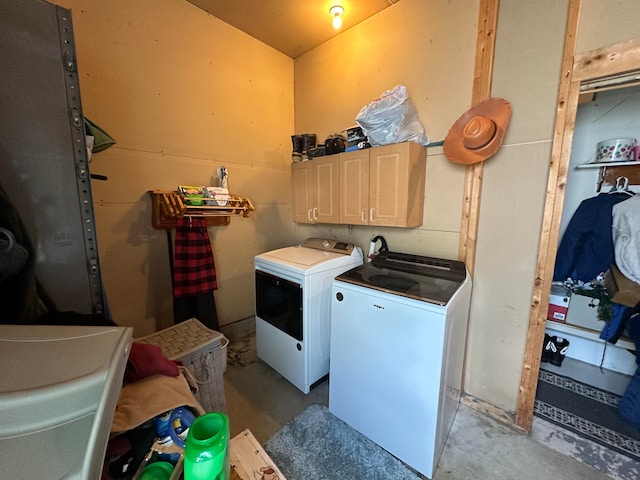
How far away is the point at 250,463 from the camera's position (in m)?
0.84

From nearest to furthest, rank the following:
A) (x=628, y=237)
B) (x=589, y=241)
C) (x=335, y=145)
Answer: (x=628, y=237) < (x=589, y=241) < (x=335, y=145)

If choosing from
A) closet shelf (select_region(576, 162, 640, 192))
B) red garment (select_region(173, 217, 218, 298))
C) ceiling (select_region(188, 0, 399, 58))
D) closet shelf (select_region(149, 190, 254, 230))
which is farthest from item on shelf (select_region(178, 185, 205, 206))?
closet shelf (select_region(576, 162, 640, 192))

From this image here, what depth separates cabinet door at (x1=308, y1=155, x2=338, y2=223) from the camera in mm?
2260

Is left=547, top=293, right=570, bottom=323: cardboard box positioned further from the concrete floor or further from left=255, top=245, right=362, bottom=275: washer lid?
left=255, top=245, right=362, bottom=275: washer lid

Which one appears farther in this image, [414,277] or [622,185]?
[622,185]

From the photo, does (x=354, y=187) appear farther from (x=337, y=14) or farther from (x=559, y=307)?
(x=559, y=307)

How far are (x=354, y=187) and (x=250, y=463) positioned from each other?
183 centimetres

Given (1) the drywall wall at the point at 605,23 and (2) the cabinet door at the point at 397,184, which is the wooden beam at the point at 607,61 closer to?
(1) the drywall wall at the point at 605,23

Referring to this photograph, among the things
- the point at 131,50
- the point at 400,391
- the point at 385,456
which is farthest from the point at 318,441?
the point at 131,50

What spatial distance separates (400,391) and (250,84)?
2918 millimetres

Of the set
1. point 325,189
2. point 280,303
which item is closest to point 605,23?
point 325,189

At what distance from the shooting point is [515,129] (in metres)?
1.61

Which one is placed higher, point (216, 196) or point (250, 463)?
point (216, 196)

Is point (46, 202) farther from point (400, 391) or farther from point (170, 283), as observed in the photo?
point (400, 391)
